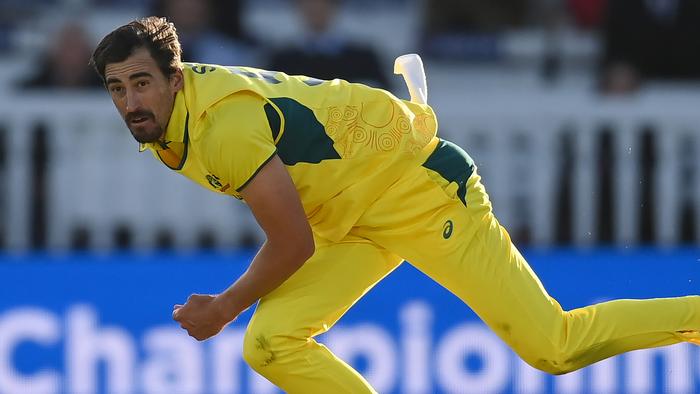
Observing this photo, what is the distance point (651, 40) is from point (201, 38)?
292cm

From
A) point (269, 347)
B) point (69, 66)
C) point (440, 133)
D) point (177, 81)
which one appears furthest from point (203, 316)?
point (69, 66)

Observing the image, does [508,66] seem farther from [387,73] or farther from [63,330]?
[63,330]

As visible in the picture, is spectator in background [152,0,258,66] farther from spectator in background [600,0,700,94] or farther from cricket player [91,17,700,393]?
cricket player [91,17,700,393]

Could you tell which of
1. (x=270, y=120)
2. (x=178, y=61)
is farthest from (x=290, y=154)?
(x=178, y=61)

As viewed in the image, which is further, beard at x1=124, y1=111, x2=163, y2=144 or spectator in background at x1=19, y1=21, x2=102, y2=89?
spectator in background at x1=19, y1=21, x2=102, y2=89

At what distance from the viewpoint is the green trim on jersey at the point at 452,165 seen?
5699mm


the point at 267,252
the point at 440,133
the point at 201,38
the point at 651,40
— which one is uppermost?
the point at 651,40

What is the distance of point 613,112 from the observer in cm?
965

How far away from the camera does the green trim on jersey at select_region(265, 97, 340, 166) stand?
534 centimetres

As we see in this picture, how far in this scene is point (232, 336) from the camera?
8078 mm

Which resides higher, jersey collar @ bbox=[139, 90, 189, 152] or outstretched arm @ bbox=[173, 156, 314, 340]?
jersey collar @ bbox=[139, 90, 189, 152]

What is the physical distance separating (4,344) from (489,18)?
4690mm

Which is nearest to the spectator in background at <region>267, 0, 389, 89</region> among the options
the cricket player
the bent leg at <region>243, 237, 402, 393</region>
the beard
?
the cricket player

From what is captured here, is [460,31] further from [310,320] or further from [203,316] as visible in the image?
[203,316]
